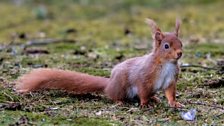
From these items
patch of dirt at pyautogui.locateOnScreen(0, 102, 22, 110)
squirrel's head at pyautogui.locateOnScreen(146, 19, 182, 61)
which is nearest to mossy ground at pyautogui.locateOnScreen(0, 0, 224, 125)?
patch of dirt at pyautogui.locateOnScreen(0, 102, 22, 110)

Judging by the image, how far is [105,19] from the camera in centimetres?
1216

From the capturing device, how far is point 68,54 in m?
7.69

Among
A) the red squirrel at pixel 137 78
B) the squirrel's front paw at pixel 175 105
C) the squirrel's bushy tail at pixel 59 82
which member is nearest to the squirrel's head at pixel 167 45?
the red squirrel at pixel 137 78

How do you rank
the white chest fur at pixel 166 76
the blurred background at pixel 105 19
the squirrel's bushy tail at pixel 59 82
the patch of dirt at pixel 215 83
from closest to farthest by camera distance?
the white chest fur at pixel 166 76 < the squirrel's bushy tail at pixel 59 82 < the patch of dirt at pixel 215 83 < the blurred background at pixel 105 19

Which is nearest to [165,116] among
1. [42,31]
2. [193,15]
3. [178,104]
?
[178,104]

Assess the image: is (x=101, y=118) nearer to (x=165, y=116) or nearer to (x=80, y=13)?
(x=165, y=116)

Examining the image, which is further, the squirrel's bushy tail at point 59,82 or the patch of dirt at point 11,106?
the squirrel's bushy tail at point 59,82

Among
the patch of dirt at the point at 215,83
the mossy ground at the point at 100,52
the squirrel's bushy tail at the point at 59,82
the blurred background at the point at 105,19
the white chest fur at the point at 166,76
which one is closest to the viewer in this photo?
the mossy ground at the point at 100,52

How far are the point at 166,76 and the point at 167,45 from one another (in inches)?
9.3

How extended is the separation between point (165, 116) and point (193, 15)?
7914 mm

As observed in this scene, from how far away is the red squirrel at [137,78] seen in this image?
4492 millimetres

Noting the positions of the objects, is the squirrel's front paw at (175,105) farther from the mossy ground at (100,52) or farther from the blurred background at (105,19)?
the blurred background at (105,19)

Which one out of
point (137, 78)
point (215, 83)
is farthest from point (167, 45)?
point (215, 83)

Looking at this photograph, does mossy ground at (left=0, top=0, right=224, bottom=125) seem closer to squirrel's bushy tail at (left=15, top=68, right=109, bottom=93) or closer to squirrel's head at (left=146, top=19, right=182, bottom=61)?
squirrel's bushy tail at (left=15, top=68, right=109, bottom=93)
